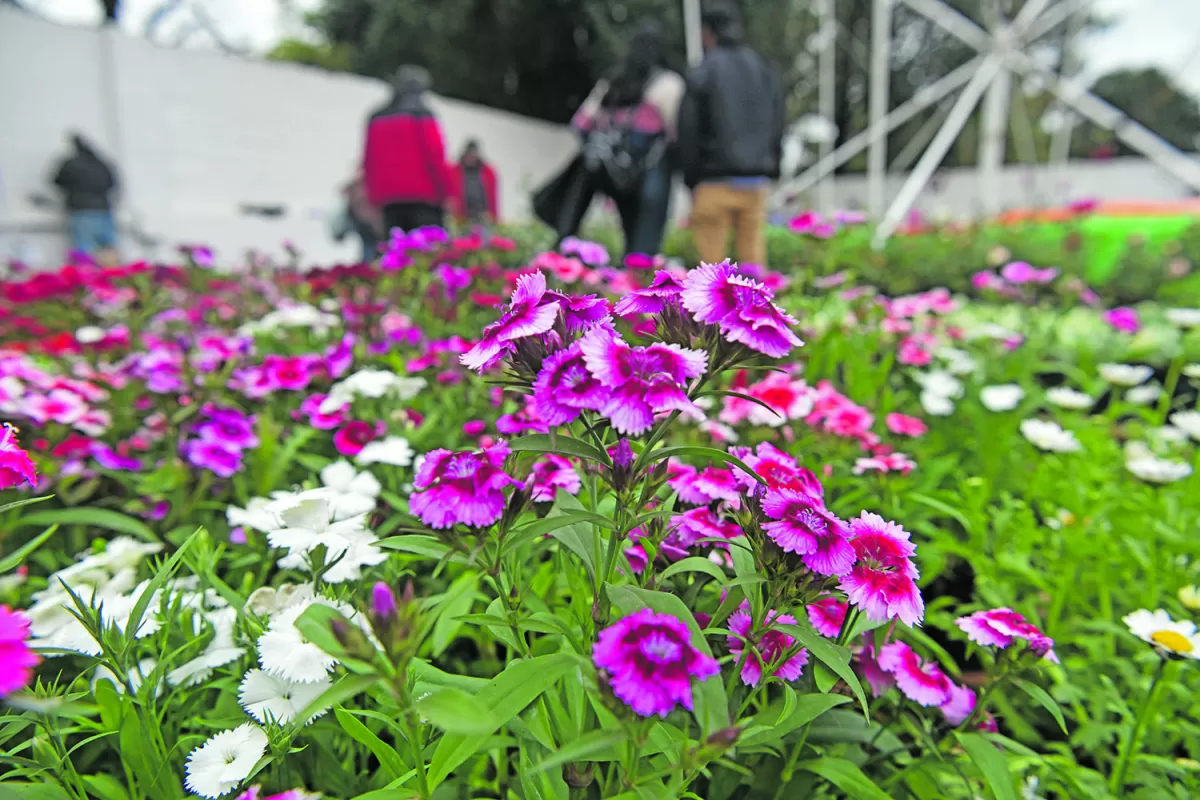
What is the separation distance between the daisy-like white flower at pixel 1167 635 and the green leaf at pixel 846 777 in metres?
0.44

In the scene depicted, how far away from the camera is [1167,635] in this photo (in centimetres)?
98

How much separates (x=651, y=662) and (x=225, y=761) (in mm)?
503

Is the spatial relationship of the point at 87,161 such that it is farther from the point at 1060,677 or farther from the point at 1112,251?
the point at 1112,251

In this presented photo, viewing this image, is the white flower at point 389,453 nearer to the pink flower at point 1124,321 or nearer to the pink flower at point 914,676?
the pink flower at point 914,676

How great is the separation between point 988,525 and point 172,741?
166cm

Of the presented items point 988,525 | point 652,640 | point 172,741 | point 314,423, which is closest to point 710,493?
point 652,640

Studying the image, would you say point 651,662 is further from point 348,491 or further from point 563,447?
point 348,491

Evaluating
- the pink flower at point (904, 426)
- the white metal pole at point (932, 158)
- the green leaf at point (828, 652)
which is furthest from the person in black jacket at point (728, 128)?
the green leaf at point (828, 652)

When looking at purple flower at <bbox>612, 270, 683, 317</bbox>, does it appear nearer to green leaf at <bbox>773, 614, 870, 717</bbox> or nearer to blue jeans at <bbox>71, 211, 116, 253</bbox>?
green leaf at <bbox>773, 614, 870, 717</bbox>

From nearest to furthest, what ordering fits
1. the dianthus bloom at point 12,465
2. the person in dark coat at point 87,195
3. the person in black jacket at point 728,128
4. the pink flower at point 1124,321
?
the dianthus bloom at point 12,465
the pink flower at point 1124,321
the person in black jacket at point 728,128
the person in dark coat at point 87,195

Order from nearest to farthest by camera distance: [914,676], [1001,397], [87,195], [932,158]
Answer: [914,676] < [1001,397] < [87,195] < [932,158]

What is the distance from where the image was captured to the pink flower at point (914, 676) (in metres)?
0.87

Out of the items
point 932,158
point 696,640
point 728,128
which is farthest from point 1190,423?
point 932,158

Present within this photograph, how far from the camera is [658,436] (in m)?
0.70
